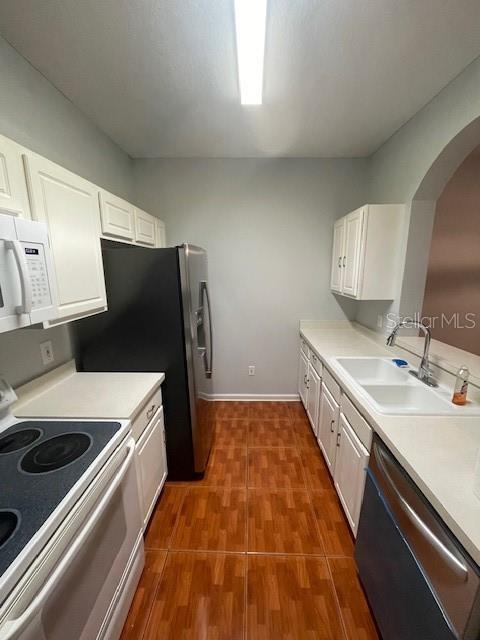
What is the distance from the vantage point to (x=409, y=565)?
91 centimetres

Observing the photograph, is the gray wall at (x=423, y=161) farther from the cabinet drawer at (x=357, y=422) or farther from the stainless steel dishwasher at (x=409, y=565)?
the stainless steel dishwasher at (x=409, y=565)

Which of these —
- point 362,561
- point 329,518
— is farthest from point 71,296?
point 329,518

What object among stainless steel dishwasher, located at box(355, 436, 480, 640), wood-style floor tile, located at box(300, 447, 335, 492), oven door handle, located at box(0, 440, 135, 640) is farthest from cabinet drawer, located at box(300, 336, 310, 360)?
oven door handle, located at box(0, 440, 135, 640)

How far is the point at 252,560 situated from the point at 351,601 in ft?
1.67

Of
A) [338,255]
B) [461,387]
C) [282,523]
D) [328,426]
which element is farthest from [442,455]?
[338,255]

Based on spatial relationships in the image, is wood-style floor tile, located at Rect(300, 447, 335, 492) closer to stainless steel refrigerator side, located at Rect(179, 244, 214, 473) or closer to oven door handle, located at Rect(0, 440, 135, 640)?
stainless steel refrigerator side, located at Rect(179, 244, 214, 473)

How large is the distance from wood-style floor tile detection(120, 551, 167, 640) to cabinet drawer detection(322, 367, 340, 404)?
1.38 meters

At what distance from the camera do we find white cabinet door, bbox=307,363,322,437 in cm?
226

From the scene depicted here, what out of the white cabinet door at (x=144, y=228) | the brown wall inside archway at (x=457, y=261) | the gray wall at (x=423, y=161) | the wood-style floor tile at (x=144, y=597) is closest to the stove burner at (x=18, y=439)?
the wood-style floor tile at (x=144, y=597)

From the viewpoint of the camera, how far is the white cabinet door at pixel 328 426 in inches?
71.2

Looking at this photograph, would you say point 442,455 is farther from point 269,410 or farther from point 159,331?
point 269,410

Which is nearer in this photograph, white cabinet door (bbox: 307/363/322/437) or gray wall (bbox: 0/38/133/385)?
gray wall (bbox: 0/38/133/385)

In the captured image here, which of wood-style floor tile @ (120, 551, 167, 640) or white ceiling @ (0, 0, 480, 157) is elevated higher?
white ceiling @ (0, 0, 480, 157)

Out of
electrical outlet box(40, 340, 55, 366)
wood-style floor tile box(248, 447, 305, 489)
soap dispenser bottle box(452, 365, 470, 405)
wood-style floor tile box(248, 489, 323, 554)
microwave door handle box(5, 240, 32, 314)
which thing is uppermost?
microwave door handle box(5, 240, 32, 314)
